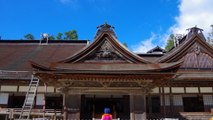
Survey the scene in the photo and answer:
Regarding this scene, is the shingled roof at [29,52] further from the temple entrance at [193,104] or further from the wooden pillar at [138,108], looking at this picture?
the temple entrance at [193,104]

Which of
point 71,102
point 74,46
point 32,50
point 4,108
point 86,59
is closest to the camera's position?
point 71,102

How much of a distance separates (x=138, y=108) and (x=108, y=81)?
246 centimetres

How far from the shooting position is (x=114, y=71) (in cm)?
1298

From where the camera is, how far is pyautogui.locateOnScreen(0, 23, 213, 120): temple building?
1347 cm

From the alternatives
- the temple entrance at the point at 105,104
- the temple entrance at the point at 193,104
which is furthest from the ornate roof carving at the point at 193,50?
the temple entrance at the point at 105,104

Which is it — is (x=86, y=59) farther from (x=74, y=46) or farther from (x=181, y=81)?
(x=74, y=46)

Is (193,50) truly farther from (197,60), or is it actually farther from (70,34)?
(70,34)

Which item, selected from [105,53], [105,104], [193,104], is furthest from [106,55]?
[193,104]

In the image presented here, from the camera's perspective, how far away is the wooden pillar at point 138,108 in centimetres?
1399

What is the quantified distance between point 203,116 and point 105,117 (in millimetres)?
11119

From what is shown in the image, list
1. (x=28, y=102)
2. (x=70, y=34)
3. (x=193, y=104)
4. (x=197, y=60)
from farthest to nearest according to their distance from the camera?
1. (x=70, y=34)
2. (x=197, y=60)
3. (x=193, y=104)
4. (x=28, y=102)

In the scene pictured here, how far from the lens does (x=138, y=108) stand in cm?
1412

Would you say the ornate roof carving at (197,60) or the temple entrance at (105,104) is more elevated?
the ornate roof carving at (197,60)

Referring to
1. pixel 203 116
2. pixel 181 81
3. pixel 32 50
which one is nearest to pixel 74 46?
pixel 32 50
